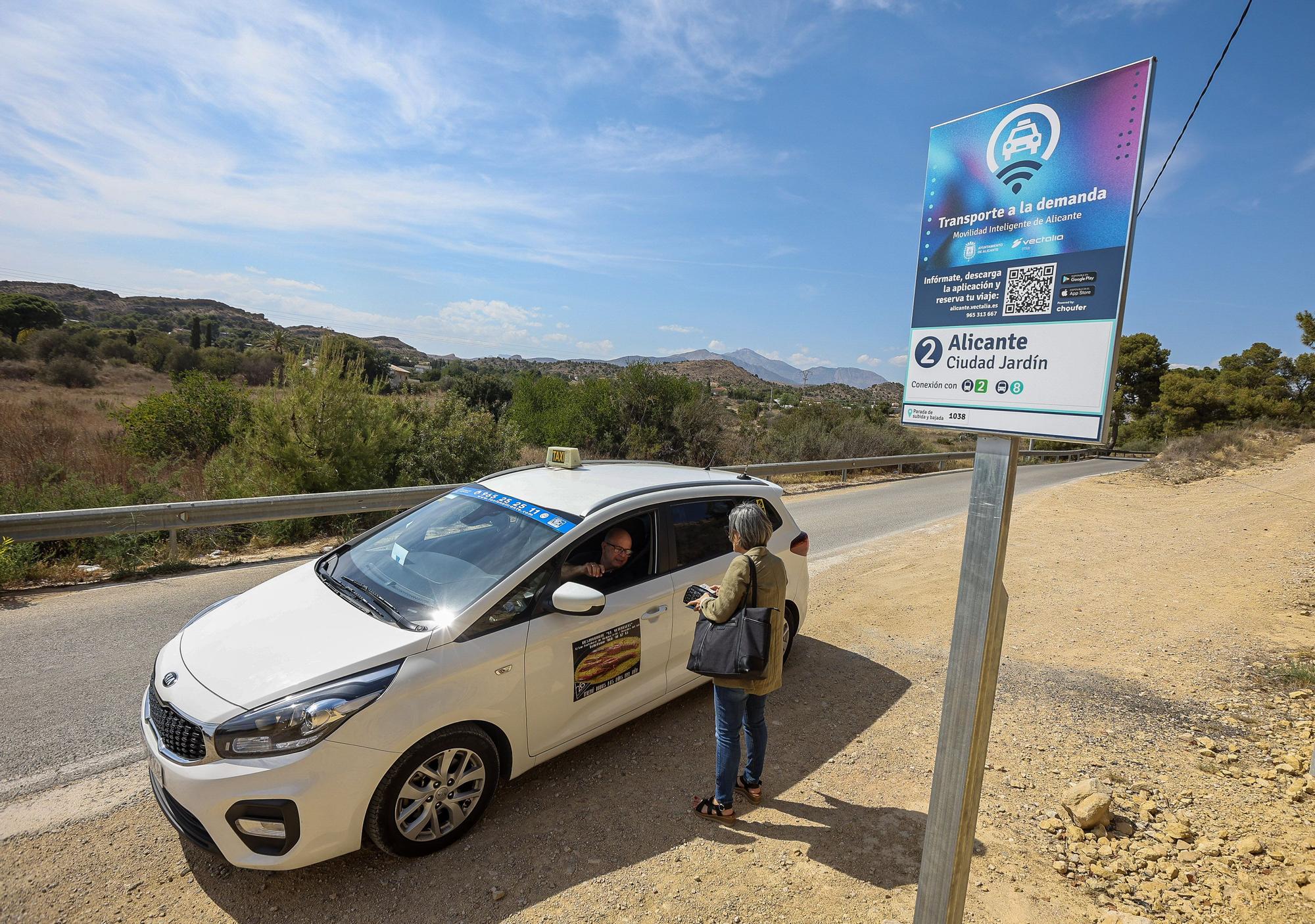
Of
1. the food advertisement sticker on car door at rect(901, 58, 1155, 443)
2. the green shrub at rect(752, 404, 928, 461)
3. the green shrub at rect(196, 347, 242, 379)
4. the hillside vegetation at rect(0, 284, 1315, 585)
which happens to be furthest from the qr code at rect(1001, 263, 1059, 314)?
the green shrub at rect(196, 347, 242, 379)

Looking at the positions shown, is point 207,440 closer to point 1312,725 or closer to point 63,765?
point 63,765

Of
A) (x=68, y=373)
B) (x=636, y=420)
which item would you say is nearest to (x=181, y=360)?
(x=68, y=373)

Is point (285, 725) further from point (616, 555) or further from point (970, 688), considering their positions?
point (970, 688)

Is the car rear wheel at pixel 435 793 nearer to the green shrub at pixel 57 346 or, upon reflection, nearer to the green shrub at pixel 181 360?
the green shrub at pixel 57 346

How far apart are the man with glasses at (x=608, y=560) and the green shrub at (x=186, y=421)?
1172 centimetres

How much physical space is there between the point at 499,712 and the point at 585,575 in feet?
2.86

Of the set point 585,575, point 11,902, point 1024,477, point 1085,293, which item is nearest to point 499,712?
point 585,575

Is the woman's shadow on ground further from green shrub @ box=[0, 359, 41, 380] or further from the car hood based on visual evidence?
green shrub @ box=[0, 359, 41, 380]

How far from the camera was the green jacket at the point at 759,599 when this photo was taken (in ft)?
10.2

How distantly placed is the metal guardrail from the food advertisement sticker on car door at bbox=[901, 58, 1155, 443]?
5.55 metres

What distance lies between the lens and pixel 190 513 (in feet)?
24.6

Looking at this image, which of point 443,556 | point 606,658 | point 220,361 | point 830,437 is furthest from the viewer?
point 220,361

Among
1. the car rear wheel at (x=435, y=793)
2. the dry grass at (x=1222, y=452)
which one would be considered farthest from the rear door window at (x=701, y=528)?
the dry grass at (x=1222, y=452)

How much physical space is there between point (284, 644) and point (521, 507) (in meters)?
1.45
